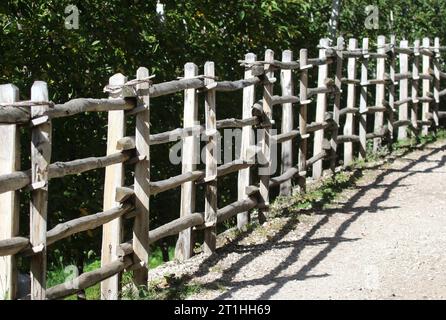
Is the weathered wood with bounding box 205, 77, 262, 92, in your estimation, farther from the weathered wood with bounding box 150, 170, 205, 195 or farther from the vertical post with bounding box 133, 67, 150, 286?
the vertical post with bounding box 133, 67, 150, 286

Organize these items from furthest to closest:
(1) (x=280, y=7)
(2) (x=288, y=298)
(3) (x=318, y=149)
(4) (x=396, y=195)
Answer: (1) (x=280, y=7) → (3) (x=318, y=149) → (4) (x=396, y=195) → (2) (x=288, y=298)

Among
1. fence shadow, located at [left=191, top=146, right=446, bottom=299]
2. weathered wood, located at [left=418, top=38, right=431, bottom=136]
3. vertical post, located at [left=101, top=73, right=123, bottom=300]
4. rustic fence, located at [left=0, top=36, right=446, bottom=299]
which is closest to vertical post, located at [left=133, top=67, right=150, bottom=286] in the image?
rustic fence, located at [left=0, top=36, right=446, bottom=299]

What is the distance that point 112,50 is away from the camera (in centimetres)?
1120

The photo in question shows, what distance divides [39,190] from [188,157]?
2677 millimetres

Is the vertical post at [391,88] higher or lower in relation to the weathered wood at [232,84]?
lower

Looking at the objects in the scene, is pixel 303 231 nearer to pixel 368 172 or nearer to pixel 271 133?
pixel 271 133

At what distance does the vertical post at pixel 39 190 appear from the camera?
5609mm

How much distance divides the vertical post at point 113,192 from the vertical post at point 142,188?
248 mm

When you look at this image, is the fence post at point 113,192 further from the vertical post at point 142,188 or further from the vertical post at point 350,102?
the vertical post at point 350,102

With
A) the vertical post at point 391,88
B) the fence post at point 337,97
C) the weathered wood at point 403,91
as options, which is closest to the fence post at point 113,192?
the fence post at point 337,97

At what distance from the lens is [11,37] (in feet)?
32.1
